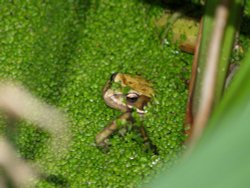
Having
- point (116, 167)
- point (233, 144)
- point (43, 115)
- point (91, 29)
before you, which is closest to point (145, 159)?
point (116, 167)

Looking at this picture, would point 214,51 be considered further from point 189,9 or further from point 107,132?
point 189,9

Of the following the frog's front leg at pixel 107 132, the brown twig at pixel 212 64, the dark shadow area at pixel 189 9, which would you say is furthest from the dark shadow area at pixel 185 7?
the brown twig at pixel 212 64

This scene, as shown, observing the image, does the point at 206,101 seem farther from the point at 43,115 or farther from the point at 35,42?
the point at 35,42

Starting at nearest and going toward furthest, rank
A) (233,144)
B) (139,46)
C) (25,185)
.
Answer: (233,144), (25,185), (139,46)

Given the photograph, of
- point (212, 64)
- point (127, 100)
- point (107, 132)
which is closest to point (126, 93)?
point (127, 100)

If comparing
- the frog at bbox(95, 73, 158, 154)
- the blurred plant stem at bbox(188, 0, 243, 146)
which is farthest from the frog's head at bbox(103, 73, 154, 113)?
the blurred plant stem at bbox(188, 0, 243, 146)

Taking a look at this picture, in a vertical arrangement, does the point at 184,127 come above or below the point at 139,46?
below
